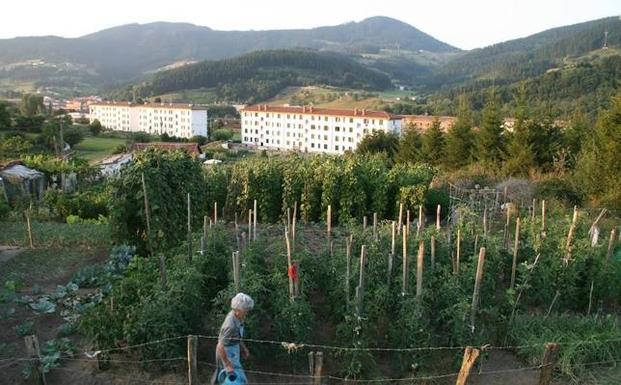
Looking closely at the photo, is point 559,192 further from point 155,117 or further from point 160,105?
point 155,117

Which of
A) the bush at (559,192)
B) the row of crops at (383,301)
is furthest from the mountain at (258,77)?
the row of crops at (383,301)

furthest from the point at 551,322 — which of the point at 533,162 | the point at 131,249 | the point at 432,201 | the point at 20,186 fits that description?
the point at 20,186

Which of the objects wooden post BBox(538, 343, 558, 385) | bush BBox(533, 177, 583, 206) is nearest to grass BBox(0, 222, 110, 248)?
wooden post BBox(538, 343, 558, 385)

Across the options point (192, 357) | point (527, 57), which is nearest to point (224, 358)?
point (192, 357)

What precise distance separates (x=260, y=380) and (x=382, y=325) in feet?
5.41

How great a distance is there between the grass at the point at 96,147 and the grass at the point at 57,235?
24.5m

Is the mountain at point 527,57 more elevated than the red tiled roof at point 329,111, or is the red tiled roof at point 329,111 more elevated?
the mountain at point 527,57

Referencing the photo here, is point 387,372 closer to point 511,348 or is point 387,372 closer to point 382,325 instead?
point 382,325

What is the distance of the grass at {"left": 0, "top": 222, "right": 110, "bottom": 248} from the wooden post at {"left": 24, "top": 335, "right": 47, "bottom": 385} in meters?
6.26

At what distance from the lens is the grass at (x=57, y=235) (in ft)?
39.7

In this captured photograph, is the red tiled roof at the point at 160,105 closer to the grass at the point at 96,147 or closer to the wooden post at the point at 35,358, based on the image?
the grass at the point at 96,147

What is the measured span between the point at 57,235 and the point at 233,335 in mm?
9281

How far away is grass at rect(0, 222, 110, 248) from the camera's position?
1209 centimetres

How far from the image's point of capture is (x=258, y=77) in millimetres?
117062
